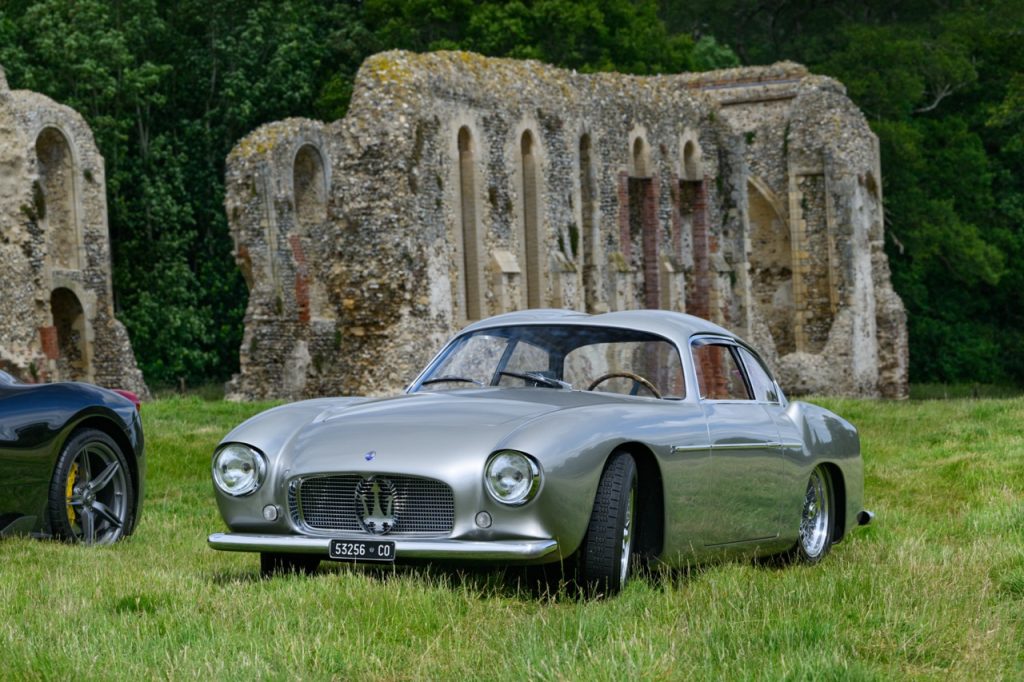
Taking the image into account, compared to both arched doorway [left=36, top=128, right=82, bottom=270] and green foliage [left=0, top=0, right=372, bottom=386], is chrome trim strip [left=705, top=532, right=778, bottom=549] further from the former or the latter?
green foliage [left=0, top=0, right=372, bottom=386]

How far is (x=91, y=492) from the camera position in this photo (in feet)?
33.9

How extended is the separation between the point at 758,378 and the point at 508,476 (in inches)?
112

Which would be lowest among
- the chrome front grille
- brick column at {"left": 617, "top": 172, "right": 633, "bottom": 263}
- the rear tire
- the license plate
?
the rear tire

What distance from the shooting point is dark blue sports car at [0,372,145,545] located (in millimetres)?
9688

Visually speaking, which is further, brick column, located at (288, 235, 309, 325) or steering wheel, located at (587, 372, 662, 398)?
brick column, located at (288, 235, 309, 325)

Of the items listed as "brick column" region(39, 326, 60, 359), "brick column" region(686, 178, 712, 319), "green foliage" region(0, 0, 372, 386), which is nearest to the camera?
"brick column" region(39, 326, 60, 359)

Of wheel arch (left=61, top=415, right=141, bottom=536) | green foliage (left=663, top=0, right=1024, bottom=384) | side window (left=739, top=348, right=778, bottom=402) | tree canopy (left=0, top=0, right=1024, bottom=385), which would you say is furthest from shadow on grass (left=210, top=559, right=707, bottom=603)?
green foliage (left=663, top=0, right=1024, bottom=384)

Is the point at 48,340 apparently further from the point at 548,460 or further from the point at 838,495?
the point at 548,460

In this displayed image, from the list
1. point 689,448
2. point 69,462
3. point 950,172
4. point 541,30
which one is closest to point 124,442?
point 69,462

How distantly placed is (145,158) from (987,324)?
87.2 ft

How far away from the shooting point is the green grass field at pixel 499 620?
5914 mm

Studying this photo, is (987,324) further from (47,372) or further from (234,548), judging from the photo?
(234,548)

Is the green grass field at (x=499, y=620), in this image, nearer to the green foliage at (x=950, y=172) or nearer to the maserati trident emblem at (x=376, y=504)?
the maserati trident emblem at (x=376, y=504)

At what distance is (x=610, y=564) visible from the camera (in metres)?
7.43
